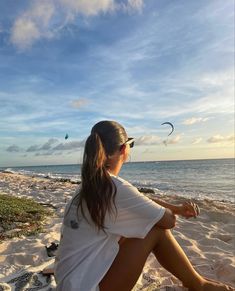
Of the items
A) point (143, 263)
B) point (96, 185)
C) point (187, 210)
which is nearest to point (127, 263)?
point (143, 263)

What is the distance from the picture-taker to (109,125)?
269 cm

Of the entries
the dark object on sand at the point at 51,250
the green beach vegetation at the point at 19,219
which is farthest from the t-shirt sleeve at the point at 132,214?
the green beach vegetation at the point at 19,219

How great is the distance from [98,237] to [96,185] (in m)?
0.36

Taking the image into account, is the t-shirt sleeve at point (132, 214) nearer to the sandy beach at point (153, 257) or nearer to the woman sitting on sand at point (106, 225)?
the woman sitting on sand at point (106, 225)

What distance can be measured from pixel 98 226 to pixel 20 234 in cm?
311

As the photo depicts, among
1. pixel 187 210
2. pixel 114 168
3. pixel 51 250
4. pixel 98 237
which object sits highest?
pixel 114 168

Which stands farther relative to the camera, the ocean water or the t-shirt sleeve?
the ocean water

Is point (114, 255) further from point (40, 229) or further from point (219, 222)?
point (219, 222)

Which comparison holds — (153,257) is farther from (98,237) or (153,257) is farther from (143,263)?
(98,237)

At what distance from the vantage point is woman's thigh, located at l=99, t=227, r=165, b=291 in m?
2.54

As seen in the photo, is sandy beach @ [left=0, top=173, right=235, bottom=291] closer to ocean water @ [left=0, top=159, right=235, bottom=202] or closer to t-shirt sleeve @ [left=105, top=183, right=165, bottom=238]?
t-shirt sleeve @ [left=105, top=183, right=165, bottom=238]

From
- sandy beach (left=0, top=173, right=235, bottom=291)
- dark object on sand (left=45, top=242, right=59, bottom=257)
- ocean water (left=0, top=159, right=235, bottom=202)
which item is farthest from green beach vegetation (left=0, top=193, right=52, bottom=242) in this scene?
ocean water (left=0, top=159, right=235, bottom=202)

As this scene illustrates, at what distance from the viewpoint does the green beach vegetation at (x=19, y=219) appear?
212 inches

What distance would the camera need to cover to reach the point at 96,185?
2523 mm
